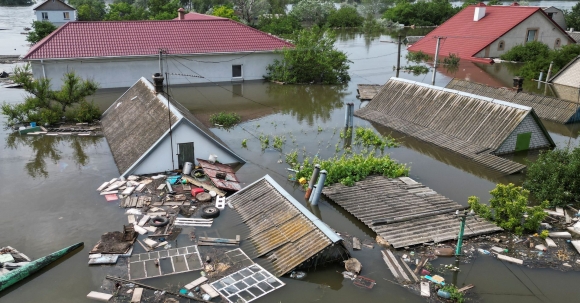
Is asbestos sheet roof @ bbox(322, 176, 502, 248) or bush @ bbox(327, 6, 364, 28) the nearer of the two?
asbestos sheet roof @ bbox(322, 176, 502, 248)

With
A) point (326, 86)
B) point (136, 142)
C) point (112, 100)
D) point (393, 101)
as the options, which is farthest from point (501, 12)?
point (136, 142)

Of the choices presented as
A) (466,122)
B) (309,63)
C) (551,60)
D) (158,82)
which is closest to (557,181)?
(466,122)

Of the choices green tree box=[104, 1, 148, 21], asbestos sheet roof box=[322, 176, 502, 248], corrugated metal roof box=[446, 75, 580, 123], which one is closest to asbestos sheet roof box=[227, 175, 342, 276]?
asbestos sheet roof box=[322, 176, 502, 248]

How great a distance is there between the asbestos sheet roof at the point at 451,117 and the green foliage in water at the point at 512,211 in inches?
186

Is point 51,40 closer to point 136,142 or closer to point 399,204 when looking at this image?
point 136,142

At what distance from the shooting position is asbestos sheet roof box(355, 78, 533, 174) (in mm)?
20922

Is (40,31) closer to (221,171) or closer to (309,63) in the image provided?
(309,63)

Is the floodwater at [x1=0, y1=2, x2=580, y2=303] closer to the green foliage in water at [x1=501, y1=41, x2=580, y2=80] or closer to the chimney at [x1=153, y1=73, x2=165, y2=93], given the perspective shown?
the chimney at [x1=153, y1=73, x2=165, y2=93]

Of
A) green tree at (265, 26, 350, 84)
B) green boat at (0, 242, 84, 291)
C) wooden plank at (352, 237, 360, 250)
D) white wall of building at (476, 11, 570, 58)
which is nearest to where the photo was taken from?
green boat at (0, 242, 84, 291)

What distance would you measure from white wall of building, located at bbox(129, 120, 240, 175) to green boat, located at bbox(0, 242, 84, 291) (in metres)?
5.17

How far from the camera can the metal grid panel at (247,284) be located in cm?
1133

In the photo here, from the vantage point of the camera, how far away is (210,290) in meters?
11.5

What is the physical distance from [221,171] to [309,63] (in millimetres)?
18840

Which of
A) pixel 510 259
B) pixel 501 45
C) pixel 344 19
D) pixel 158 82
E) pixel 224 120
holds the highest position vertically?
pixel 344 19
